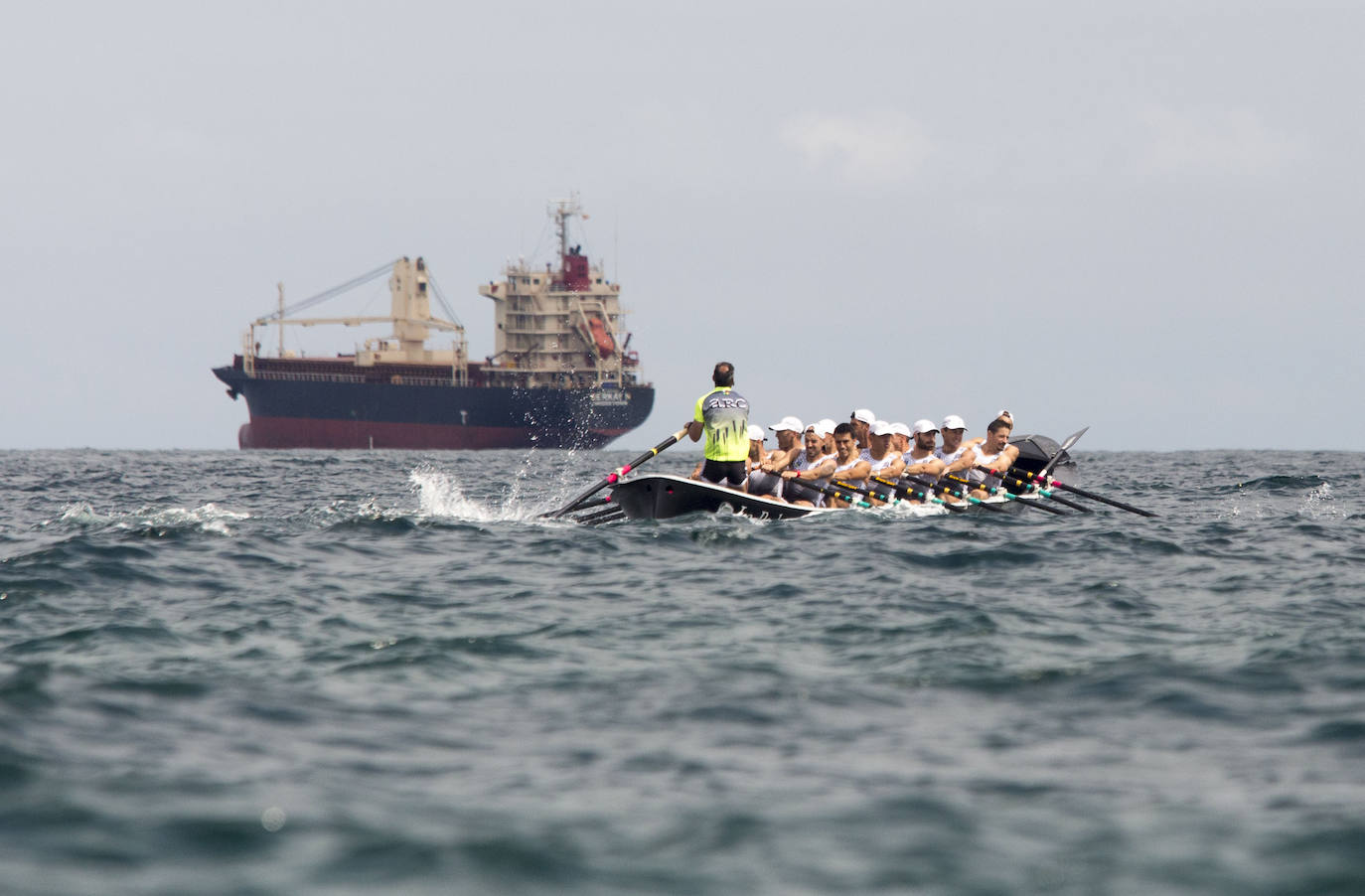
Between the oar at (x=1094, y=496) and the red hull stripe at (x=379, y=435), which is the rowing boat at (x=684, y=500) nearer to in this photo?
the oar at (x=1094, y=496)

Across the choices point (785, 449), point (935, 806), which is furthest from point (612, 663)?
point (785, 449)

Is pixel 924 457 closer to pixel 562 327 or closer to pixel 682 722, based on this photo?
pixel 682 722

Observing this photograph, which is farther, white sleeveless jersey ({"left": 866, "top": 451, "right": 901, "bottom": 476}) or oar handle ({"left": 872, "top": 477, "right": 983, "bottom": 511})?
white sleeveless jersey ({"left": 866, "top": 451, "right": 901, "bottom": 476})

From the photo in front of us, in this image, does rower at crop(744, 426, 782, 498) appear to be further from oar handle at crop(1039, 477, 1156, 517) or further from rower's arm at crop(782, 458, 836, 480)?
oar handle at crop(1039, 477, 1156, 517)

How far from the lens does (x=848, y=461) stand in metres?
16.6

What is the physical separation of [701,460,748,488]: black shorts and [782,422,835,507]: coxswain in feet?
2.20

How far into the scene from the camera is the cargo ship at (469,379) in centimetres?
8788

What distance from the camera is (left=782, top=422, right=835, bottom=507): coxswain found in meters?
Result: 16.3

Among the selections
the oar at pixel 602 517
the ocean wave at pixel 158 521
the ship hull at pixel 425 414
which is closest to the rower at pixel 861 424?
the oar at pixel 602 517

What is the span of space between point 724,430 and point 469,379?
7601 cm

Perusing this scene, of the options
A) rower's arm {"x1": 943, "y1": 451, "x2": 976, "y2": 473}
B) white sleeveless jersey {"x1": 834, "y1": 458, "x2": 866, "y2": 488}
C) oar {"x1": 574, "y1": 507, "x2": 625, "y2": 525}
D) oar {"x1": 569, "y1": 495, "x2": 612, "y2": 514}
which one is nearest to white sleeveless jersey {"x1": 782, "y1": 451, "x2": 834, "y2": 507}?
white sleeveless jersey {"x1": 834, "y1": 458, "x2": 866, "y2": 488}

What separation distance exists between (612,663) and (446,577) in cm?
422

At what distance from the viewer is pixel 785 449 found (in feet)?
53.7

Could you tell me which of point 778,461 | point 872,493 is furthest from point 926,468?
point 778,461
